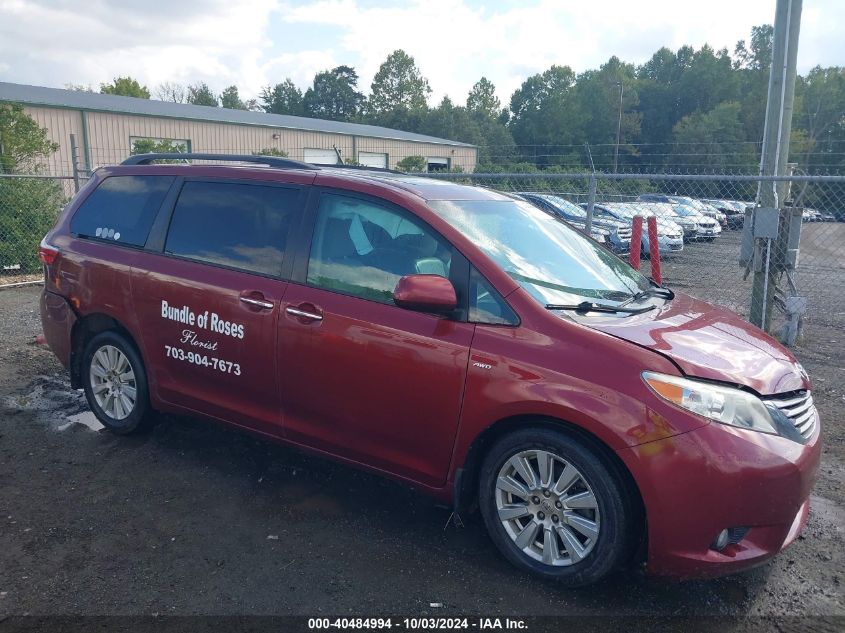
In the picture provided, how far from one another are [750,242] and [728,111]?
53.3 metres

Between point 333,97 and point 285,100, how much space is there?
21.5 feet

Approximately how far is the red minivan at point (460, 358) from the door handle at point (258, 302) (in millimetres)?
14

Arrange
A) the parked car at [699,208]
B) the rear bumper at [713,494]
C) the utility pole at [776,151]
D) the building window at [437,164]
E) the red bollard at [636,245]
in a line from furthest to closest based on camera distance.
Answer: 1. the building window at [437,164]
2. the parked car at [699,208]
3. the utility pole at [776,151]
4. the red bollard at [636,245]
5. the rear bumper at [713,494]

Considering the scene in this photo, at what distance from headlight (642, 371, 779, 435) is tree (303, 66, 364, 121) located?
93983mm

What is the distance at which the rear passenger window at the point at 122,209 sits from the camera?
15.2 ft

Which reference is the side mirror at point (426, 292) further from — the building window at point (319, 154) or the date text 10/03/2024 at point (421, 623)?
the building window at point (319, 154)

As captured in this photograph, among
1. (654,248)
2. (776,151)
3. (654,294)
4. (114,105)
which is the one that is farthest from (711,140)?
(654,294)

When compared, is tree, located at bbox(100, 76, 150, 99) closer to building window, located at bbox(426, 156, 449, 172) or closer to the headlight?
building window, located at bbox(426, 156, 449, 172)

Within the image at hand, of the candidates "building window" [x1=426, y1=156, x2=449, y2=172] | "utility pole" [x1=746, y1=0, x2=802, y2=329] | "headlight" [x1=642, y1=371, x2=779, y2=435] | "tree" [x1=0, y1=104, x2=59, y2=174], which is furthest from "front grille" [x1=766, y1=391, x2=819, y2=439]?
"building window" [x1=426, y1=156, x2=449, y2=172]

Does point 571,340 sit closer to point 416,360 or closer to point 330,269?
point 416,360

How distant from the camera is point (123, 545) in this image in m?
3.45

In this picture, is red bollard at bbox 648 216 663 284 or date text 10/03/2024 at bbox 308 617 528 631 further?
red bollard at bbox 648 216 663 284

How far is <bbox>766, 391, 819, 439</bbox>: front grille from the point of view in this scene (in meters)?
3.09

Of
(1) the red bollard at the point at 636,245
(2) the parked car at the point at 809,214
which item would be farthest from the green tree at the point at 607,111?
(1) the red bollard at the point at 636,245
